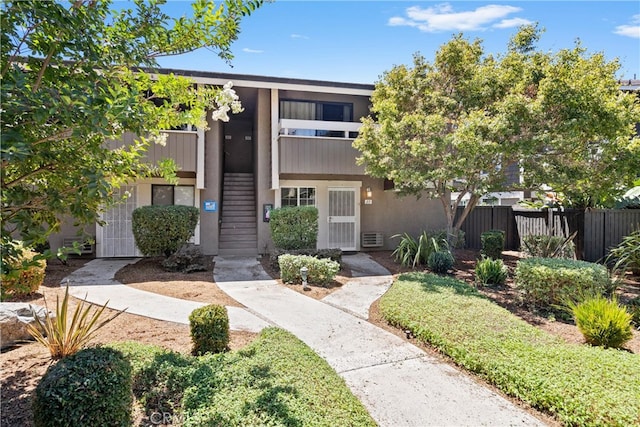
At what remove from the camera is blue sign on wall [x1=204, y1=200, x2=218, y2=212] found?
12.3m

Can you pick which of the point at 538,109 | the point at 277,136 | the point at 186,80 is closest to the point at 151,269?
the point at 277,136

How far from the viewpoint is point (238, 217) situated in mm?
13922

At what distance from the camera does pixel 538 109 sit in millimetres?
7898

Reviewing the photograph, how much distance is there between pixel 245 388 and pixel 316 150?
9384 mm

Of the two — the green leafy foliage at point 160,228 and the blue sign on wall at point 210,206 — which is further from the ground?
the blue sign on wall at point 210,206

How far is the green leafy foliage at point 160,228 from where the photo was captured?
9.79 meters

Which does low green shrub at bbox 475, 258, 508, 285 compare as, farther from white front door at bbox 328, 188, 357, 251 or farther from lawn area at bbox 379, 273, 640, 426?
white front door at bbox 328, 188, 357, 251

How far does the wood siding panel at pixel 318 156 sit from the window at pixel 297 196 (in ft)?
4.39

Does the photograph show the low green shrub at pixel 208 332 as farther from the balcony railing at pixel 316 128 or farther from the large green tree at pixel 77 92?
the balcony railing at pixel 316 128

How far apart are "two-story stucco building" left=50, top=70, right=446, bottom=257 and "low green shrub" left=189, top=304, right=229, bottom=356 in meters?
7.56

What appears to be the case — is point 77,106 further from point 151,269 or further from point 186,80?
point 151,269

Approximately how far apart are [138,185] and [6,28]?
10654mm

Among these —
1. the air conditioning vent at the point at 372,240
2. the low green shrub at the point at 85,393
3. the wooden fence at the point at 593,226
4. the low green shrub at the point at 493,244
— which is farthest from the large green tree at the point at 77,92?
the wooden fence at the point at 593,226

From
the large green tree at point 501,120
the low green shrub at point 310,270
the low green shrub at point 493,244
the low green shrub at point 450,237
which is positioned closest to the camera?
the large green tree at point 501,120
